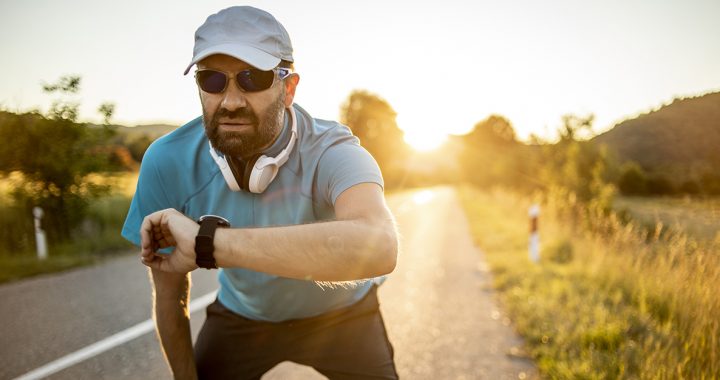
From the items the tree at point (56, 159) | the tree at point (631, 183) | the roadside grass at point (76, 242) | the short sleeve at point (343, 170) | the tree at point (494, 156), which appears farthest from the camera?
the tree at point (494, 156)

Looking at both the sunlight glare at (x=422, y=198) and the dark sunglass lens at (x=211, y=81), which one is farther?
the sunlight glare at (x=422, y=198)

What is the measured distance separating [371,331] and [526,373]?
2.32 m

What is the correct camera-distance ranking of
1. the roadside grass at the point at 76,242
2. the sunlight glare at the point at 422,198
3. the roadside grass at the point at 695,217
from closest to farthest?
the roadside grass at the point at 695,217 → the roadside grass at the point at 76,242 → the sunlight glare at the point at 422,198

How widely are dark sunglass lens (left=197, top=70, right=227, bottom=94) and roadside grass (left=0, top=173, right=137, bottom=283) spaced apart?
22.0 feet

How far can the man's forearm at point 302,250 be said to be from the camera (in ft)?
3.87

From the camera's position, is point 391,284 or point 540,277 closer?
point 540,277

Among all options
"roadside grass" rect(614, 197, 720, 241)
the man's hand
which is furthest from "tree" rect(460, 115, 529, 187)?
the man's hand

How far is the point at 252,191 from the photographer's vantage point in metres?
1.73

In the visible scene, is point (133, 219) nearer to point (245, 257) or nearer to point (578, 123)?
point (245, 257)

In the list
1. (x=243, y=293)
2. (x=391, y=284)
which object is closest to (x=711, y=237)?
(x=391, y=284)

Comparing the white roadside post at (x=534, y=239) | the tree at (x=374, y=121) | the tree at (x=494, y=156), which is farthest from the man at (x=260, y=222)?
the tree at (x=374, y=121)

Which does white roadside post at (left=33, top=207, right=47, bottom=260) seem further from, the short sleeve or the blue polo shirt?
the short sleeve

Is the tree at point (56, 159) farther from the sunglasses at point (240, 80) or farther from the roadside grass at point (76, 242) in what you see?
the sunglasses at point (240, 80)

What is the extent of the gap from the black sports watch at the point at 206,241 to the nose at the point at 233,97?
54 centimetres
